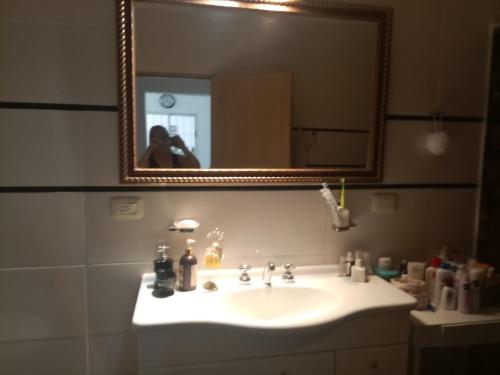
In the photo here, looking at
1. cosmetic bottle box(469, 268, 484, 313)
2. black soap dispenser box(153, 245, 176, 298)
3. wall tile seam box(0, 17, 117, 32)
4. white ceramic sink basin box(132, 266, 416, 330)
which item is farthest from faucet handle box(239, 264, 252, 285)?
wall tile seam box(0, 17, 117, 32)

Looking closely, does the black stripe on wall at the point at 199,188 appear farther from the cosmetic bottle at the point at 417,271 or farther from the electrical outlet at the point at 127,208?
the cosmetic bottle at the point at 417,271

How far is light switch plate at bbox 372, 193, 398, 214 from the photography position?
60.8 inches

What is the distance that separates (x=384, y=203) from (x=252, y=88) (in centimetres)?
74

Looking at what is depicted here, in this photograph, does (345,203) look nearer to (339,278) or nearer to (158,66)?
(339,278)

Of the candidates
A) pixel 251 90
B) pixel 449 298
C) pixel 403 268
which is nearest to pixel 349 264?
pixel 403 268

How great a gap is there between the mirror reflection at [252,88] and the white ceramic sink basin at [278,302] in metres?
Result: 0.48

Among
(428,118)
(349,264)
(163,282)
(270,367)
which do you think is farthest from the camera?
(428,118)

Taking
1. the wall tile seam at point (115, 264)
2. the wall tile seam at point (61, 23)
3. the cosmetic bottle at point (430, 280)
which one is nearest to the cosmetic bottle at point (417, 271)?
the cosmetic bottle at point (430, 280)

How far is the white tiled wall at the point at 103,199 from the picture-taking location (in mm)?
1255

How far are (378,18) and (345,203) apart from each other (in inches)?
30.2

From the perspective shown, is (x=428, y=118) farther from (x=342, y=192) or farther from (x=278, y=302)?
(x=278, y=302)

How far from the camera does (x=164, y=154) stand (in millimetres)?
1353

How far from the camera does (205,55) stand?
1.37 meters

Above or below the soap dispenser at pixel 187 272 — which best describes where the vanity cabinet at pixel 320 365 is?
below
